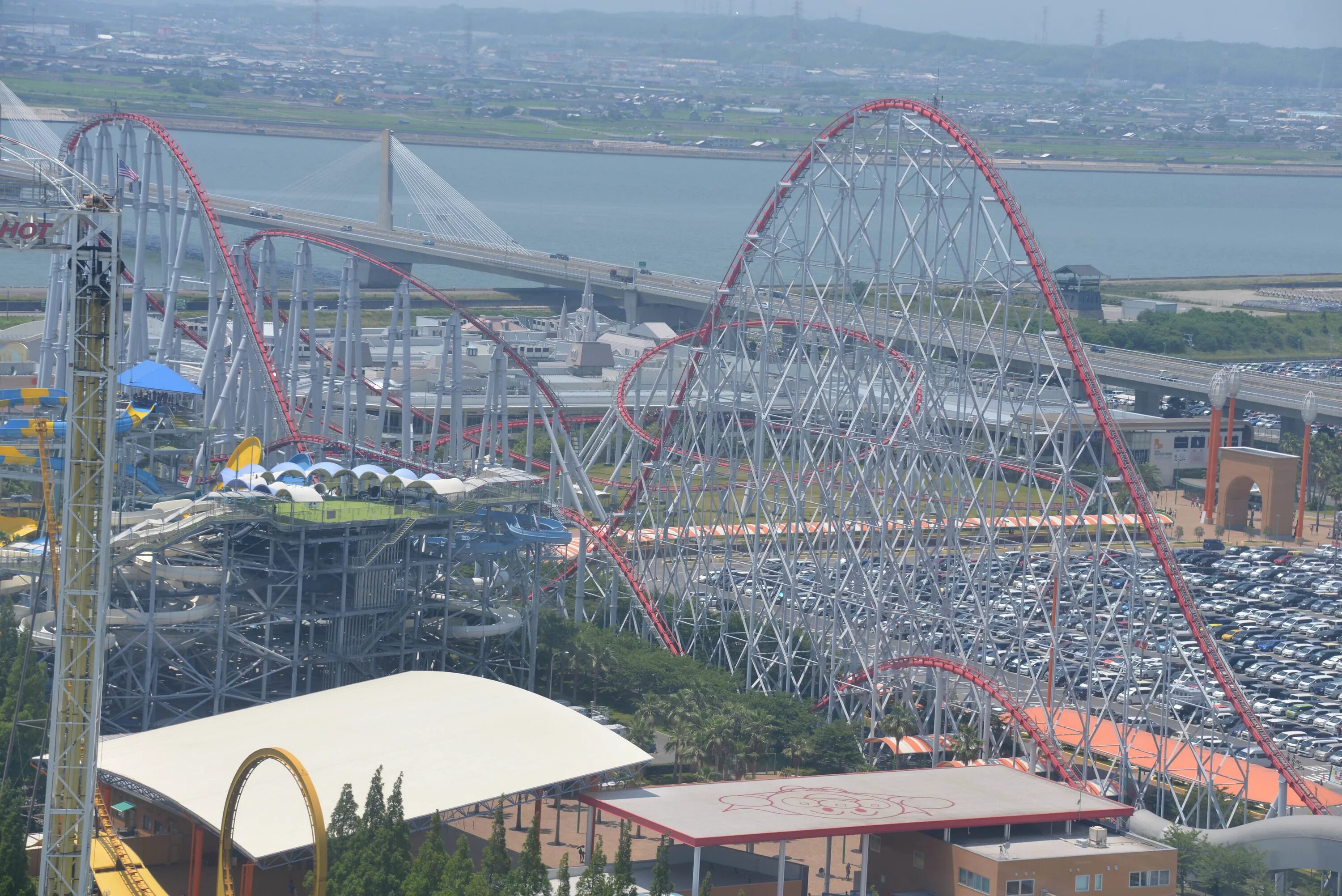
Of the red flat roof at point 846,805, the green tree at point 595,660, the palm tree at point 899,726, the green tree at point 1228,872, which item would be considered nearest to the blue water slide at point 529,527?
the green tree at point 595,660

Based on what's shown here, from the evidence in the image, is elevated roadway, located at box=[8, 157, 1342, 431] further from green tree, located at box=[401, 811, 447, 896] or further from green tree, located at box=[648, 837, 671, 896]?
green tree, located at box=[401, 811, 447, 896]

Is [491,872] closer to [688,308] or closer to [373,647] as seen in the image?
[373,647]

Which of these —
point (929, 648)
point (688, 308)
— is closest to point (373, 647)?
point (929, 648)

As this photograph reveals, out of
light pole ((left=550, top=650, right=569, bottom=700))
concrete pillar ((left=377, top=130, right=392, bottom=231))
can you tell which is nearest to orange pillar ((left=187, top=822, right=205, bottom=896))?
light pole ((left=550, top=650, right=569, bottom=700))

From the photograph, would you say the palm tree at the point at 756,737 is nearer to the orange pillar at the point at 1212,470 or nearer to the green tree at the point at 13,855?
the green tree at the point at 13,855

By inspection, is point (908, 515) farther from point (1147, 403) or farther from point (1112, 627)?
point (1147, 403)

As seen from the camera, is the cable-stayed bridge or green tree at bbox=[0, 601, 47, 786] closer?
green tree at bbox=[0, 601, 47, 786]

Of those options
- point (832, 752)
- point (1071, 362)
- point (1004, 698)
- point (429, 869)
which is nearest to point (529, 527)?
point (832, 752)

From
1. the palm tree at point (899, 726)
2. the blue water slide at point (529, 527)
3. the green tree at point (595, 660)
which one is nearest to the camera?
the palm tree at point (899, 726)
